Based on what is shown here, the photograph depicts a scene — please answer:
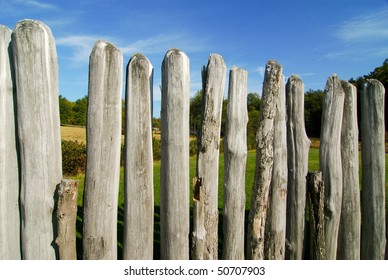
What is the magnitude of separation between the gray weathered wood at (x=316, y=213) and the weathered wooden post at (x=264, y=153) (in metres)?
0.45

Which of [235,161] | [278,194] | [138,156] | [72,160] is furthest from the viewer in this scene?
[72,160]

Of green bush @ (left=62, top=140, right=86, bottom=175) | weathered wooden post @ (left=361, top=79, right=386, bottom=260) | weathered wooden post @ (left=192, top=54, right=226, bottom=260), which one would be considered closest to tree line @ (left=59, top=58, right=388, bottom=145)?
green bush @ (left=62, top=140, right=86, bottom=175)

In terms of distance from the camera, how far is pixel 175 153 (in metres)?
2.86

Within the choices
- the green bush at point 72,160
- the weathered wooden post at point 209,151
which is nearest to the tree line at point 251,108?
the green bush at point 72,160

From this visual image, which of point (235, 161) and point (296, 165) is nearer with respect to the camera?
point (235, 161)

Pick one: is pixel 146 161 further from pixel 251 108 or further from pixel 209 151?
pixel 251 108

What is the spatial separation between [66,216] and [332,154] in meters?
2.42

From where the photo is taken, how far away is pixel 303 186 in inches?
128

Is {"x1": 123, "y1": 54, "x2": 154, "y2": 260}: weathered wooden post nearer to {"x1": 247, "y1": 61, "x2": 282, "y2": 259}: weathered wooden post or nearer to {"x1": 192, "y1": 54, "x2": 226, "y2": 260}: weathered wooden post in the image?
{"x1": 192, "y1": 54, "x2": 226, "y2": 260}: weathered wooden post

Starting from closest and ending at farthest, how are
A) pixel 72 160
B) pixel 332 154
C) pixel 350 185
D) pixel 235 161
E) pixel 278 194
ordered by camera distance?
pixel 235 161 → pixel 278 194 → pixel 332 154 → pixel 350 185 → pixel 72 160

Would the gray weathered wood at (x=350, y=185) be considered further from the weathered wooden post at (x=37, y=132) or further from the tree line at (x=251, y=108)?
the tree line at (x=251, y=108)

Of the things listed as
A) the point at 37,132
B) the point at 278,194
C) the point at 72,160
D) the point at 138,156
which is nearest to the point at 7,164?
the point at 37,132

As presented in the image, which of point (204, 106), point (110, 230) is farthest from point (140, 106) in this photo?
point (110, 230)
